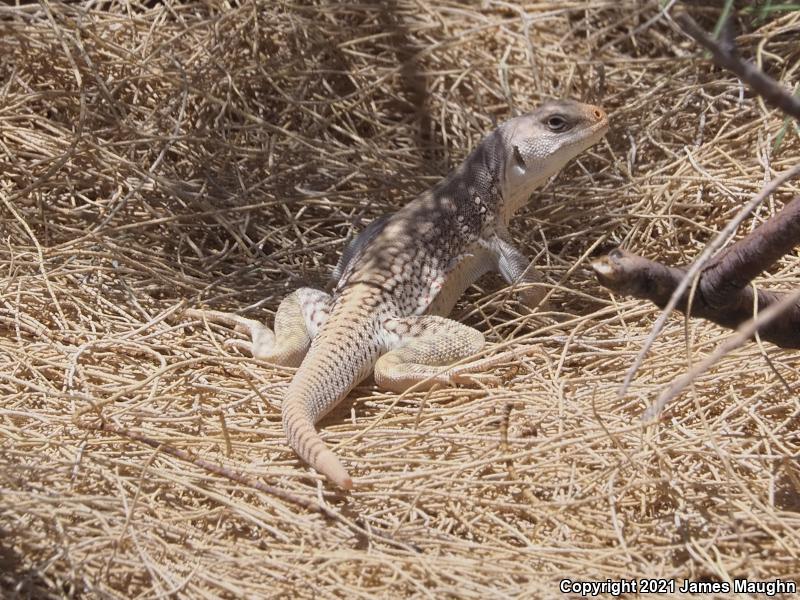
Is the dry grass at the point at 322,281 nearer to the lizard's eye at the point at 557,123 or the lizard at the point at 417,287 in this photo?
the lizard at the point at 417,287

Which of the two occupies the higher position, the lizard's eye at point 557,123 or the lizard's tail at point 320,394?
the lizard's eye at point 557,123

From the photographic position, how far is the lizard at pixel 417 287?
153 inches

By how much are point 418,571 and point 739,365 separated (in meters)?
1.63

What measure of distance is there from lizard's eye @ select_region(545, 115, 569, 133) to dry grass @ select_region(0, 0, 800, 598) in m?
0.53

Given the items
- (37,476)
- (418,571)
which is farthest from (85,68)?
(418,571)

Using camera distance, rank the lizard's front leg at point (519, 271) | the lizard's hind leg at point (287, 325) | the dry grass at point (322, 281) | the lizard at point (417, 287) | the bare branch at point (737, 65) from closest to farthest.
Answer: the bare branch at point (737, 65) < the dry grass at point (322, 281) < the lizard at point (417, 287) < the lizard's hind leg at point (287, 325) < the lizard's front leg at point (519, 271)

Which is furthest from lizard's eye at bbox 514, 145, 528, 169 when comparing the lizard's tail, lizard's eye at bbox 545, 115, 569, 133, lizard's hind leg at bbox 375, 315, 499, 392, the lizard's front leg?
the lizard's tail

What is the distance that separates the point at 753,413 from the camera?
11.2ft

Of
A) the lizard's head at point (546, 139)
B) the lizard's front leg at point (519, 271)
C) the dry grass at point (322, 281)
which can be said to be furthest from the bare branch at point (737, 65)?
the lizard's head at point (546, 139)

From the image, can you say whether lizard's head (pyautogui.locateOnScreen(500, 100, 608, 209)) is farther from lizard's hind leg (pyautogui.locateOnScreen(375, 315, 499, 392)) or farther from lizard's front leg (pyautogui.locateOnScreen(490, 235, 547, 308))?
lizard's hind leg (pyautogui.locateOnScreen(375, 315, 499, 392))

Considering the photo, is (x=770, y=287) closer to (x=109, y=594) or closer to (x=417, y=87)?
(x=417, y=87)

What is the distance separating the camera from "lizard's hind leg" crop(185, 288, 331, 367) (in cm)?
419

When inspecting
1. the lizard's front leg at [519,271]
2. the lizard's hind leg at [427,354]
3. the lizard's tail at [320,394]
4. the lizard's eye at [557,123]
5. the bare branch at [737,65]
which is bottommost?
the lizard's tail at [320,394]

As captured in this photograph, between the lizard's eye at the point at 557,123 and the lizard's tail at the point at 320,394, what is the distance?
1601 mm
